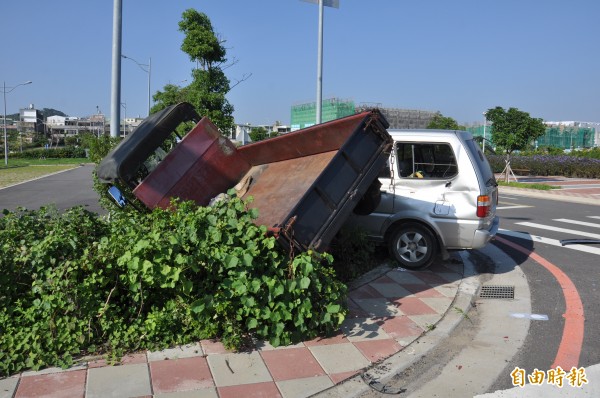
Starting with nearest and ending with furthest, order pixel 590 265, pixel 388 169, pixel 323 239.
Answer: pixel 323 239
pixel 388 169
pixel 590 265

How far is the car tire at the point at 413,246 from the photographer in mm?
6863

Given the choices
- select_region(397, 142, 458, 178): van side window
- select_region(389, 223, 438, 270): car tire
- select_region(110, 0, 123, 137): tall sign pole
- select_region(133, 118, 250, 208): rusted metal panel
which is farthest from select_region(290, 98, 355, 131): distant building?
select_region(133, 118, 250, 208): rusted metal panel

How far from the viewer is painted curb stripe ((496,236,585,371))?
430 centimetres

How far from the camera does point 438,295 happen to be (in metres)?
5.92

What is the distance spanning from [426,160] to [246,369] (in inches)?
175

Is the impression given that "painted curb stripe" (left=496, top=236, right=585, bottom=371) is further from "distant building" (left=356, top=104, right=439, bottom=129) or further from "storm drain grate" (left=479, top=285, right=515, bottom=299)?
"distant building" (left=356, top=104, right=439, bottom=129)

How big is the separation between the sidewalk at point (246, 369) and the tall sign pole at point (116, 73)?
5519 mm

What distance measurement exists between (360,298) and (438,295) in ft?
3.37

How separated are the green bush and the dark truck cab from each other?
1.34 feet

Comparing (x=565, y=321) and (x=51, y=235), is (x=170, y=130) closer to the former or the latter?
(x=51, y=235)

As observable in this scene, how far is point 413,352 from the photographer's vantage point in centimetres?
434

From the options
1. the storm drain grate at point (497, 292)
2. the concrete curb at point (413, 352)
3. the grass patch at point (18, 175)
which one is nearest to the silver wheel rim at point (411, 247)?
the concrete curb at point (413, 352)

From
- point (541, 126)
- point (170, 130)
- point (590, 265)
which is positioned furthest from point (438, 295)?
point (541, 126)

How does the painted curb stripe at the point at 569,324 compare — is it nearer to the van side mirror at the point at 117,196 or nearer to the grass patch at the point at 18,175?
the van side mirror at the point at 117,196
